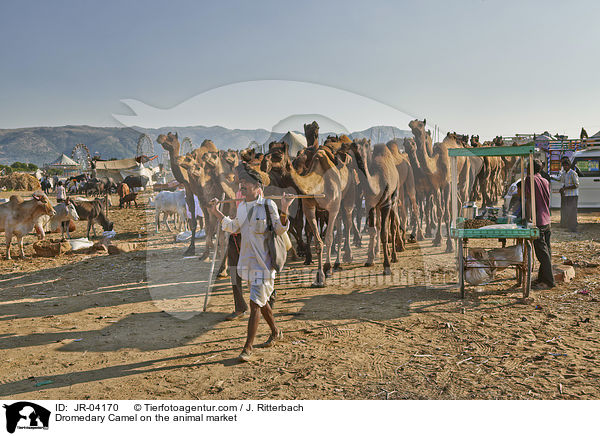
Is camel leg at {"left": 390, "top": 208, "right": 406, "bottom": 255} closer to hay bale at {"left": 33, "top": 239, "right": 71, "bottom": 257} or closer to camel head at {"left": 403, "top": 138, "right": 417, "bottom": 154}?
camel head at {"left": 403, "top": 138, "right": 417, "bottom": 154}

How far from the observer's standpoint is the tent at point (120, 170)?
38.8 m

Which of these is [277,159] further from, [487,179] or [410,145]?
[487,179]

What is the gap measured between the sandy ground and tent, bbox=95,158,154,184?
102 feet

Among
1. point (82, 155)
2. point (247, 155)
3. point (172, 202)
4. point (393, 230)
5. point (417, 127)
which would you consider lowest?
point (393, 230)

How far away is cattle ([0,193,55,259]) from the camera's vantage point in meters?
11.3

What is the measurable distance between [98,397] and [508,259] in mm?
6393

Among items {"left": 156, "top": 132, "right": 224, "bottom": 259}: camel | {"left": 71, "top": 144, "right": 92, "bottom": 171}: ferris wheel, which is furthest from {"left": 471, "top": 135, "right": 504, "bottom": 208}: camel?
{"left": 71, "top": 144, "right": 92, "bottom": 171}: ferris wheel

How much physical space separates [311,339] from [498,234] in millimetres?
3001

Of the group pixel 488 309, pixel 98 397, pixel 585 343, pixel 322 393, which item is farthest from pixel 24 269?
pixel 585 343

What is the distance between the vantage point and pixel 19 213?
11453 millimetres

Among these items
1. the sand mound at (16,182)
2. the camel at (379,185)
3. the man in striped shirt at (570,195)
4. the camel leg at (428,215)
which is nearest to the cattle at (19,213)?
the camel at (379,185)

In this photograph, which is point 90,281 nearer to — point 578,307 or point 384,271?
point 384,271

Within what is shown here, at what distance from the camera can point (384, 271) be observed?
8945 mm

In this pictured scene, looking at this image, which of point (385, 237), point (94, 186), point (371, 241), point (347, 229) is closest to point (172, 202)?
point (347, 229)
